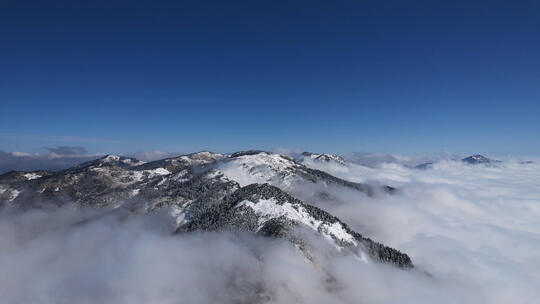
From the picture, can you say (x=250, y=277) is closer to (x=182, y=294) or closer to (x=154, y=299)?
(x=182, y=294)

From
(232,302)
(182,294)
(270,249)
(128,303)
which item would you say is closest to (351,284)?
(270,249)

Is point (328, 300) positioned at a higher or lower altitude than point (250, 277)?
lower

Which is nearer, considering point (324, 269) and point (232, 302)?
point (232, 302)

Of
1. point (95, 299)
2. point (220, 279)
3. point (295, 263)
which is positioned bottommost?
point (95, 299)

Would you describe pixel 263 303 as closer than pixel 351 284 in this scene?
Yes

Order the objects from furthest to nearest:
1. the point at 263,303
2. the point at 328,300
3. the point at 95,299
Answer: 1. the point at 95,299
2. the point at 328,300
3. the point at 263,303

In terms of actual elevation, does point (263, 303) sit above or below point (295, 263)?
below

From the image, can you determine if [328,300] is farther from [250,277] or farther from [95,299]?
[95,299]

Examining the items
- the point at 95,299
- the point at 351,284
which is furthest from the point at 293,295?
the point at 95,299

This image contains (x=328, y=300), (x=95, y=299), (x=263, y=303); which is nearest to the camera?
(x=263, y=303)
